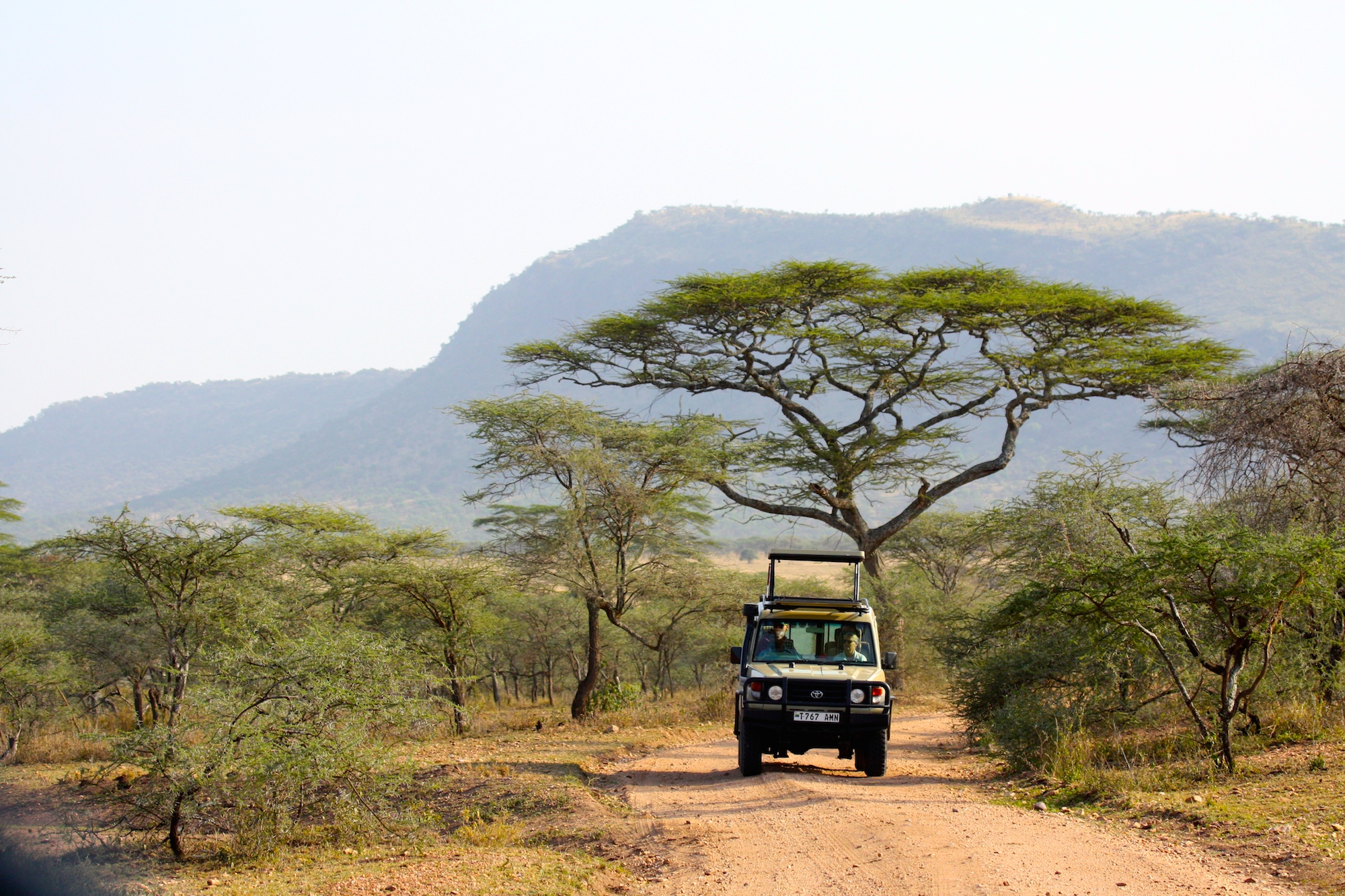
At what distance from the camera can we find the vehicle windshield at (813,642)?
10406mm

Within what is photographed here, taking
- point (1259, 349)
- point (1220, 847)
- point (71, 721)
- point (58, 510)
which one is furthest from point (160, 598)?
point (58, 510)

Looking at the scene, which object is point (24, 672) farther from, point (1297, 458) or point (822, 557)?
point (1297, 458)

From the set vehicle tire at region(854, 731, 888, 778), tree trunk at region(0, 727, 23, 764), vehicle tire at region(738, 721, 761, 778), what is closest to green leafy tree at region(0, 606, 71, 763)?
tree trunk at region(0, 727, 23, 764)

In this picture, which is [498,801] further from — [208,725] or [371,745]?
[208,725]

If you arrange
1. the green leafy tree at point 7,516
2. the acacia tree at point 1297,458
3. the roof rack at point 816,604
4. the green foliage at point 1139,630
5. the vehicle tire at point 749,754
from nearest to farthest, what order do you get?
1. the green foliage at point 1139,630
2. the acacia tree at point 1297,458
3. the vehicle tire at point 749,754
4. the roof rack at point 816,604
5. the green leafy tree at point 7,516

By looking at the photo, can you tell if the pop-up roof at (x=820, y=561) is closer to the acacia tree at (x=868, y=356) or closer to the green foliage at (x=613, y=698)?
the green foliage at (x=613, y=698)

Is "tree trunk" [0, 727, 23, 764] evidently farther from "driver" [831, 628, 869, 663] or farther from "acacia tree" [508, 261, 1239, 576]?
"driver" [831, 628, 869, 663]

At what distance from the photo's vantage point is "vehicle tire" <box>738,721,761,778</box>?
10.2 metres

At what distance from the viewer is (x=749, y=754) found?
408 inches

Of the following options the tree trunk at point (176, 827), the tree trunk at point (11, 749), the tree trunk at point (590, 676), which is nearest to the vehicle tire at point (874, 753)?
the tree trunk at point (176, 827)

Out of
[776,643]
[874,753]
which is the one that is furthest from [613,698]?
[874,753]

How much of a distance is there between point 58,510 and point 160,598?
661ft

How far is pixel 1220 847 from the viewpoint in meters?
6.65

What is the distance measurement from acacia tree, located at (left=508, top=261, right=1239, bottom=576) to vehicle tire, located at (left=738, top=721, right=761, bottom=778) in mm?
9842
